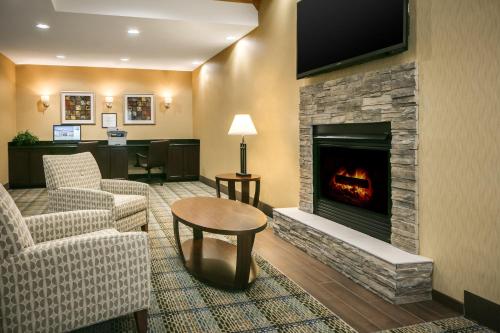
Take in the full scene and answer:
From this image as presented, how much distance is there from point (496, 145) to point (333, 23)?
1.89 meters

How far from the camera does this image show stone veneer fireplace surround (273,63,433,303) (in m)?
2.52

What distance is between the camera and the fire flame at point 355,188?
3.32 metres

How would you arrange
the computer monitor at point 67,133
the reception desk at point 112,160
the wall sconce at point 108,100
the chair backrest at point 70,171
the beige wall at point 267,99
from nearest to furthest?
the chair backrest at point 70,171, the beige wall at point 267,99, the reception desk at point 112,160, the computer monitor at point 67,133, the wall sconce at point 108,100

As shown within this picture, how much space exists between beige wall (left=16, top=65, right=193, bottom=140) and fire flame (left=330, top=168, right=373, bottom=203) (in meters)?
6.32

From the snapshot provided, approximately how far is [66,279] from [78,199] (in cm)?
180

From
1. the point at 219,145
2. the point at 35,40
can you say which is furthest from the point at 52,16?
the point at 219,145

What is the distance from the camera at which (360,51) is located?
10.4 feet

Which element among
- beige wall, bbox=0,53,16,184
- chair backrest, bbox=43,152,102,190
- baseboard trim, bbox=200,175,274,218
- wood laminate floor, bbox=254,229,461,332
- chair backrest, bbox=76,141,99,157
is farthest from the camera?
chair backrest, bbox=76,141,99,157

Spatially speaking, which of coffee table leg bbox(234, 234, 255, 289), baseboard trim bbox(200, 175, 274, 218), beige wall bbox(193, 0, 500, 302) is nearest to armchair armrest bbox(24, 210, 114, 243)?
coffee table leg bbox(234, 234, 255, 289)

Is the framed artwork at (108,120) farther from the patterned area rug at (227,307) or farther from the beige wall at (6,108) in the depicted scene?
the patterned area rug at (227,307)

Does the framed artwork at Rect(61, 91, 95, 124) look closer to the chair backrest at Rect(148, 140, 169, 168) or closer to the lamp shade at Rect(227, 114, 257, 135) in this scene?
the chair backrest at Rect(148, 140, 169, 168)

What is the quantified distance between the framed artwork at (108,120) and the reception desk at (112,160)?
1.60ft

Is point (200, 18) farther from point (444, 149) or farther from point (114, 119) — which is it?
point (114, 119)

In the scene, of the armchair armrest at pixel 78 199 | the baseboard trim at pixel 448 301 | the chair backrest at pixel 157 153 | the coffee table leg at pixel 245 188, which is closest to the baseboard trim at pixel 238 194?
the coffee table leg at pixel 245 188
